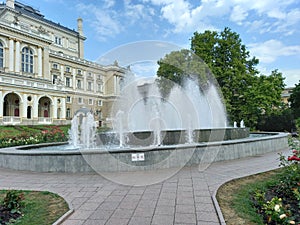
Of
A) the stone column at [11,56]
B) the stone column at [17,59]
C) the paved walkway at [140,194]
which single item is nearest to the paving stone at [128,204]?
the paved walkway at [140,194]

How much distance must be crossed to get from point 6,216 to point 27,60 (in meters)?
46.1

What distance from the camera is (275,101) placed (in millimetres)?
25906

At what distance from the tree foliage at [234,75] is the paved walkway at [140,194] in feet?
58.7

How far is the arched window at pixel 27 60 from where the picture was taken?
1658 inches

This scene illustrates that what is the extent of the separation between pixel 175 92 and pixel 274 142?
9.94m

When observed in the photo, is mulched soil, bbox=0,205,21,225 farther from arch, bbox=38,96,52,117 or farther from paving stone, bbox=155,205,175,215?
arch, bbox=38,96,52,117

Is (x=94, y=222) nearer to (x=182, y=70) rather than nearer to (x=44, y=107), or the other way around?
(x=182, y=70)

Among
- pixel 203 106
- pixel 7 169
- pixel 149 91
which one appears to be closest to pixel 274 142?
pixel 203 106

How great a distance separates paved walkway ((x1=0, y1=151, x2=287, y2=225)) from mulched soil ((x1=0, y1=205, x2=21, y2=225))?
0.97 metres

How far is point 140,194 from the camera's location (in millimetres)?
4977

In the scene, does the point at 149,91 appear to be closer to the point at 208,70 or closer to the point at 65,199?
the point at 208,70

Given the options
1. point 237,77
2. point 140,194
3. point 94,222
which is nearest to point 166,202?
point 140,194

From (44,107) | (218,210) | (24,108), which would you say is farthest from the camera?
(44,107)

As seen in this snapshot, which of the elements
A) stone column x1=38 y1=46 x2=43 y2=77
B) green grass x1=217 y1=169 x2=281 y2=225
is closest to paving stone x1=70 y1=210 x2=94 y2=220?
green grass x1=217 y1=169 x2=281 y2=225
